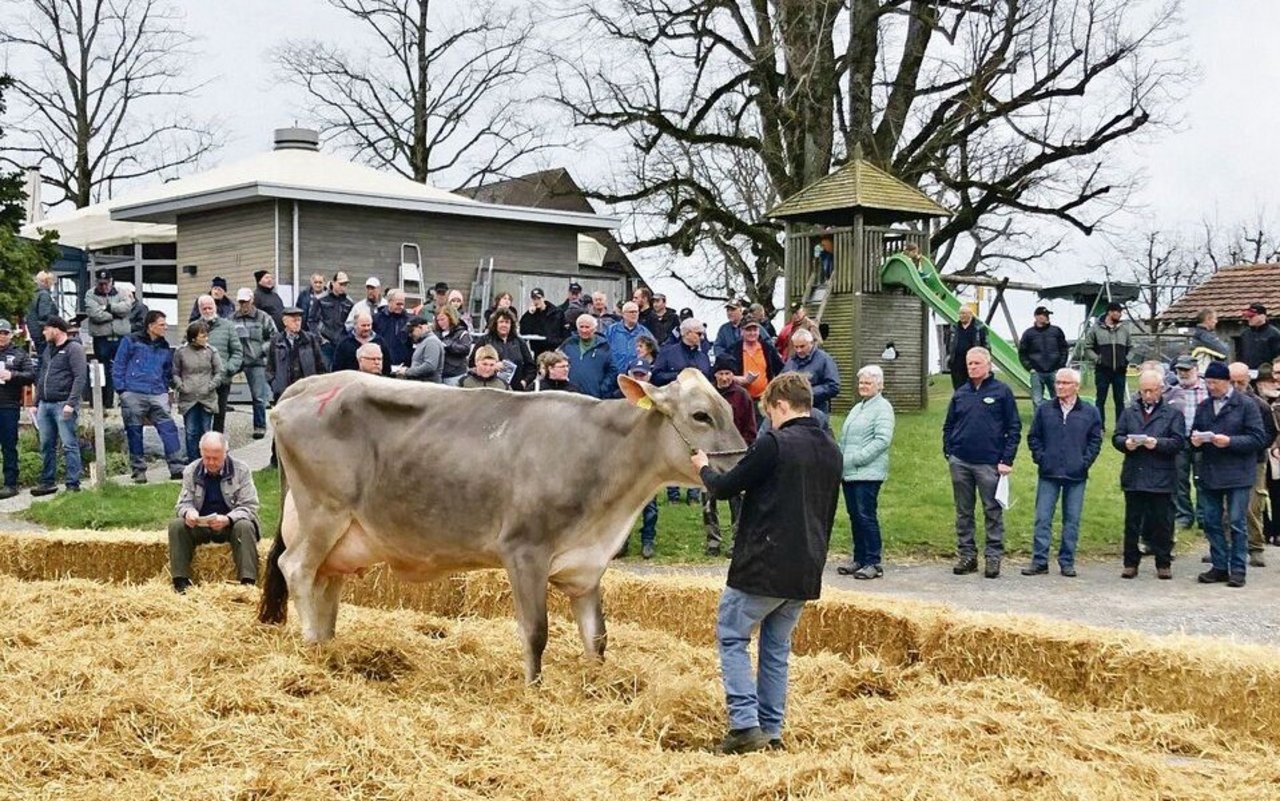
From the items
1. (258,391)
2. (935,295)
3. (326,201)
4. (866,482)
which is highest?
(326,201)

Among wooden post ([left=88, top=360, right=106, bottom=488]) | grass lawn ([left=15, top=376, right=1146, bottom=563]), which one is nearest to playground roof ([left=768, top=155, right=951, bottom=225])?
grass lawn ([left=15, top=376, right=1146, bottom=563])

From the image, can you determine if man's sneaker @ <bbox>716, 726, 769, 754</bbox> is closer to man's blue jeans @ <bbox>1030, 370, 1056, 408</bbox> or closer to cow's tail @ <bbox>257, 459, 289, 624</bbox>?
cow's tail @ <bbox>257, 459, 289, 624</bbox>

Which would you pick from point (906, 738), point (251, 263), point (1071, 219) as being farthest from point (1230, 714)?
point (1071, 219)

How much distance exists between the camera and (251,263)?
80.5ft

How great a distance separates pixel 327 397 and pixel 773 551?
3276mm

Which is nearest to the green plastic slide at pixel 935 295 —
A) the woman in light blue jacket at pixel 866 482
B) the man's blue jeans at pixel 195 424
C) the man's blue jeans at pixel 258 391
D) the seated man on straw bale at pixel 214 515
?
the man's blue jeans at pixel 258 391

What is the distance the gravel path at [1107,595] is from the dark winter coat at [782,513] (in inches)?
153

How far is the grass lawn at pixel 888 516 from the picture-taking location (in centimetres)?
1391

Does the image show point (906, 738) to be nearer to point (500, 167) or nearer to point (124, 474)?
point (124, 474)

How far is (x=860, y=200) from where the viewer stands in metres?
26.6

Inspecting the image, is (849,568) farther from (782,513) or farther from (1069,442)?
(782,513)

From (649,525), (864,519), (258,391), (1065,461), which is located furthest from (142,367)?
(1065,461)

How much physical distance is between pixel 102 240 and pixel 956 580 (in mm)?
21650

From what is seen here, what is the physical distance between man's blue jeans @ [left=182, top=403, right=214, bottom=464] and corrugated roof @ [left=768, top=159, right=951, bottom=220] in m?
14.8
